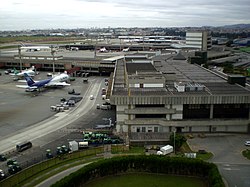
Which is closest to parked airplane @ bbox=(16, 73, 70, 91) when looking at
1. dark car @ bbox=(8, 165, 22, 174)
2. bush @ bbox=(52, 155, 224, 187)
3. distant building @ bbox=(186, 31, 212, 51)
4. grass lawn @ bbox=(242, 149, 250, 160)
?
dark car @ bbox=(8, 165, 22, 174)

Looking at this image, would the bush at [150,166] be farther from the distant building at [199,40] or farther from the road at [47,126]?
the distant building at [199,40]

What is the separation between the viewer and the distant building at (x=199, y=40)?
158875 mm

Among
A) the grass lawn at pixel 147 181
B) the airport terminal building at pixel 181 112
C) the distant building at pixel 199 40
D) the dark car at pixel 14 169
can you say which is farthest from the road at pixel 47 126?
the distant building at pixel 199 40

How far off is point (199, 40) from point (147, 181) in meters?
137

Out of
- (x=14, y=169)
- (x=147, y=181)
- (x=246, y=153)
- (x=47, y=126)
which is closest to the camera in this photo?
(x=147, y=181)

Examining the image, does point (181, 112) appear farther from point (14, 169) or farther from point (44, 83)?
point (44, 83)

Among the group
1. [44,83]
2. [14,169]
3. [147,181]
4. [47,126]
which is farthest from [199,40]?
[14,169]

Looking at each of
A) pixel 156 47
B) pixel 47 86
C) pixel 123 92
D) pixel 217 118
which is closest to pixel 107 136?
pixel 123 92

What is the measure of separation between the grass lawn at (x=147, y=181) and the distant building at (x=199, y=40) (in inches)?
5119

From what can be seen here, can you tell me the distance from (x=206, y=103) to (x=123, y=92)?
14.3 meters

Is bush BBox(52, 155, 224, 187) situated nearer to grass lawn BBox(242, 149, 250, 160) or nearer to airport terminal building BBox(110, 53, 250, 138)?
grass lawn BBox(242, 149, 250, 160)

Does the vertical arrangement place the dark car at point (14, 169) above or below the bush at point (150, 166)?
below

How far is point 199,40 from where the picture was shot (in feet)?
531

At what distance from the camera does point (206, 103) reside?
51281 millimetres
